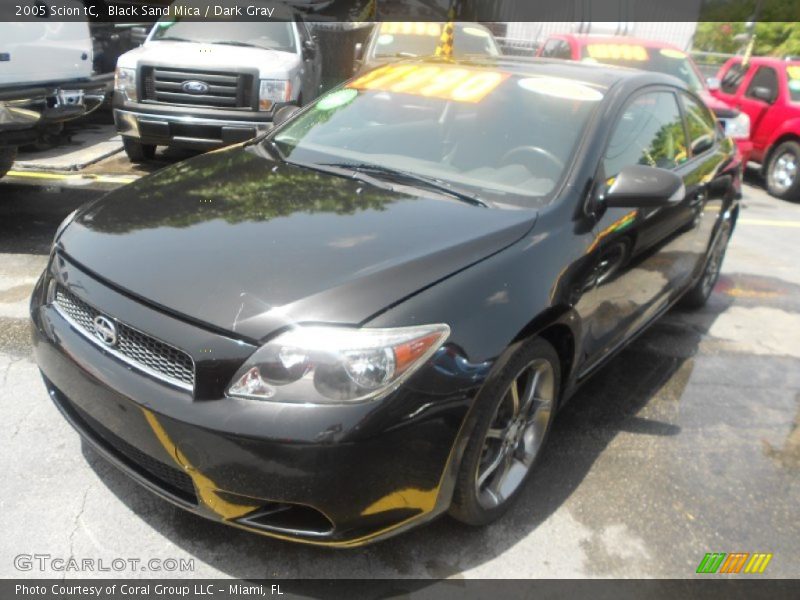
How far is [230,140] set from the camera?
22.4ft

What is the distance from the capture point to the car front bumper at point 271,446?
1.96m

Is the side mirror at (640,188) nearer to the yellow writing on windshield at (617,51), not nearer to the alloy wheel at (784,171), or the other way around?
the yellow writing on windshield at (617,51)

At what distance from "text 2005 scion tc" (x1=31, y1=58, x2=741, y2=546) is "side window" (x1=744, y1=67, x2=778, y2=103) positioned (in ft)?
24.4

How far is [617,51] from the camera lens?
28.9 feet

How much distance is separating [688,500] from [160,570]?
2090 millimetres

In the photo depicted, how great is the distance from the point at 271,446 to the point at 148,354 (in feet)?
1.69

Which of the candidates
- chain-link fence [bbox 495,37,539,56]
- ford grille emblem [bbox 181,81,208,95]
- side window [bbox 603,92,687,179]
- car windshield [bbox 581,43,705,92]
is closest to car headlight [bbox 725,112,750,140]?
car windshield [bbox 581,43,705,92]

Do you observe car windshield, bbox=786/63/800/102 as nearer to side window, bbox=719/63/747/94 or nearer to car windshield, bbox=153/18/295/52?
side window, bbox=719/63/747/94

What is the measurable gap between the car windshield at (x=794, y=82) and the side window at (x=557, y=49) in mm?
3089

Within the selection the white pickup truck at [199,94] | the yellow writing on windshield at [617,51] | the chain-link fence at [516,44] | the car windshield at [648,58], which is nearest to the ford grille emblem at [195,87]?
the white pickup truck at [199,94]

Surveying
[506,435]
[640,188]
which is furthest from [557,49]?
[506,435]

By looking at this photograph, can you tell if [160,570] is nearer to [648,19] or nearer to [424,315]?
[424,315]

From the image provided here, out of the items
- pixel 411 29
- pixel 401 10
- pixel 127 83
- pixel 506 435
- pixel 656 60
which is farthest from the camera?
pixel 401 10

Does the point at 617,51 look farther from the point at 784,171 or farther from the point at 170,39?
the point at 170,39
